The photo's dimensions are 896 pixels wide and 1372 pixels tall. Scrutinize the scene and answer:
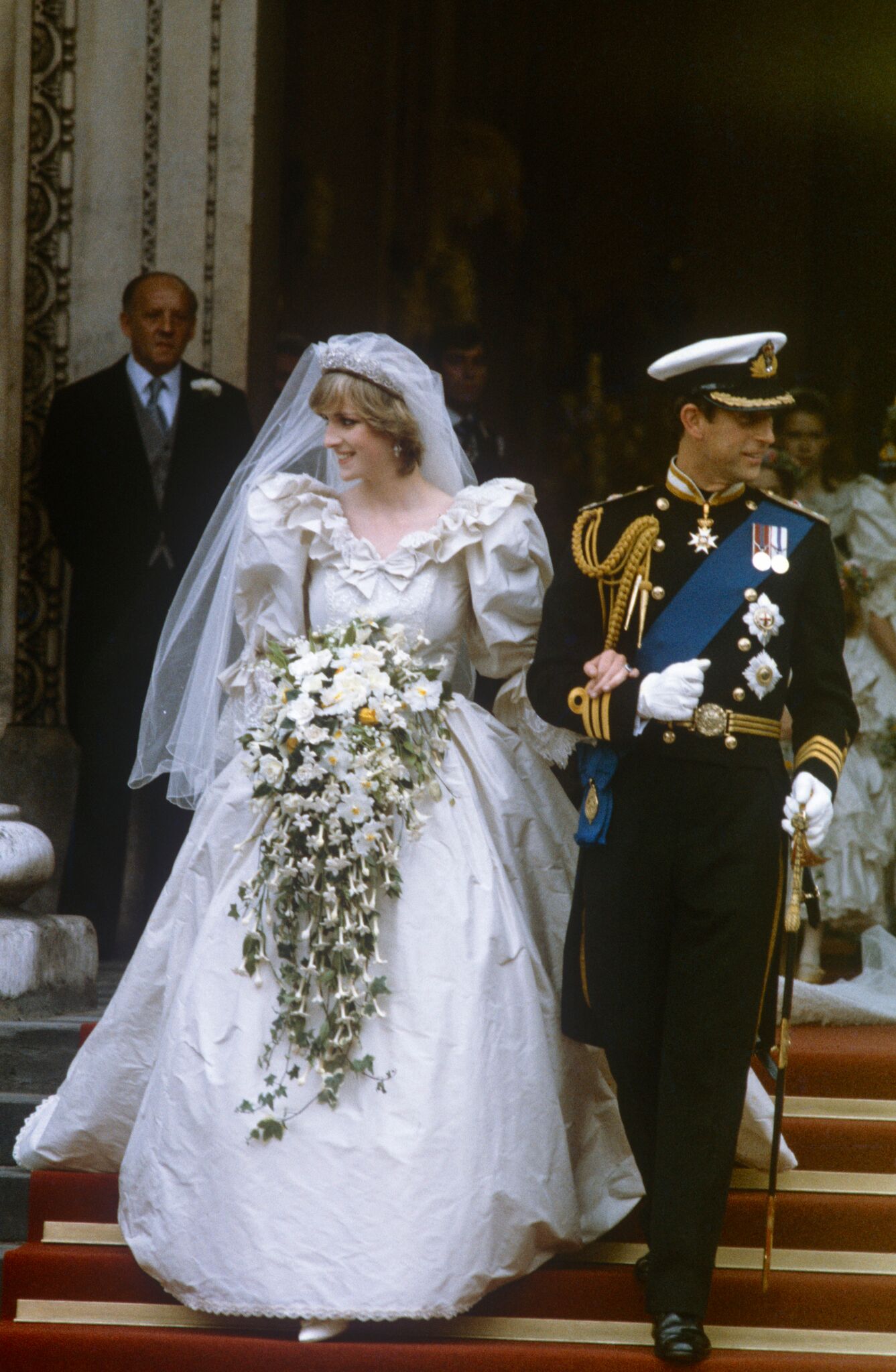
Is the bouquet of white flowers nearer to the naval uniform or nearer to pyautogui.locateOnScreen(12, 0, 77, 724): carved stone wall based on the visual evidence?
the naval uniform

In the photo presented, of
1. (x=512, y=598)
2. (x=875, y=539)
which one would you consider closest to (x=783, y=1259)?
(x=512, y=598)

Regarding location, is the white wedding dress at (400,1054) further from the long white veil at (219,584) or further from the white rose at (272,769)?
the white rose at (272,769)

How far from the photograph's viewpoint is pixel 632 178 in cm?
845

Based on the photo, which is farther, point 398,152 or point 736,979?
point 398,152

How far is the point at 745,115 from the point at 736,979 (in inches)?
235

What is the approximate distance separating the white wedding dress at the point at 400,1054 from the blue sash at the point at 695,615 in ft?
1.05

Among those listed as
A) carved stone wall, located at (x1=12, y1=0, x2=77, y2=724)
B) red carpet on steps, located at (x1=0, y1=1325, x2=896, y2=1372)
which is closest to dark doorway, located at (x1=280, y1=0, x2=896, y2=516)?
carved stone wall, located at (x1=12, y1=0, x2=77, y2=724)

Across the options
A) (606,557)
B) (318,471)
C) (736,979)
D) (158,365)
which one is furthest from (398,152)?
(736,979)

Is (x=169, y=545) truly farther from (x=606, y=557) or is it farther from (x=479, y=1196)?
(x=479, y=1196)

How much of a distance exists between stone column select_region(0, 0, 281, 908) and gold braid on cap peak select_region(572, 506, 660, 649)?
303cm

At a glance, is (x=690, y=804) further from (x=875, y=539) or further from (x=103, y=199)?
(x=103, y=199)

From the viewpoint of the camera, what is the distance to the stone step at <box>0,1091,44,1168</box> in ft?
14.3

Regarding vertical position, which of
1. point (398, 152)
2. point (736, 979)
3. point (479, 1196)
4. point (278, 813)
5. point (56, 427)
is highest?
point (398, 152)

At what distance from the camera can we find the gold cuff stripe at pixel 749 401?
3541mm
